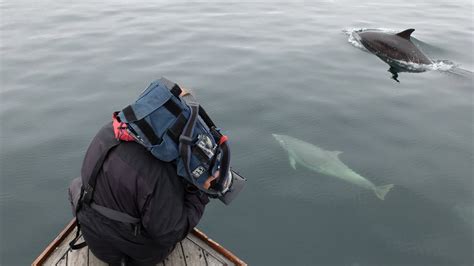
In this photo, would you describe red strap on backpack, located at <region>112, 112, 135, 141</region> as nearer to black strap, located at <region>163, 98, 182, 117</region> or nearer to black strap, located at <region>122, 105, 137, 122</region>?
black strap, located at <region>122, 105, 137, 122</region>

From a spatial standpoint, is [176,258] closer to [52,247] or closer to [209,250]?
[209,250]

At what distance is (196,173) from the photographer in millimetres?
4035

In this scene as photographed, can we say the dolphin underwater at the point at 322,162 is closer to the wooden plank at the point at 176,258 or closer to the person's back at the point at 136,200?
the wooden plank at the point at 176,258

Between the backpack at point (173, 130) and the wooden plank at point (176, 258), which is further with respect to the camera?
the wooden plank at point (176, 258)

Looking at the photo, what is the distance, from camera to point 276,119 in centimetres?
1104

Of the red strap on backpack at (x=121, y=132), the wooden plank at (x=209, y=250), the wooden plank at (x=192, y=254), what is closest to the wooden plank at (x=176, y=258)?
the wooden plank at (x=192, y=254)

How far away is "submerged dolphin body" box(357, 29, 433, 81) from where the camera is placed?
15539 millimetres

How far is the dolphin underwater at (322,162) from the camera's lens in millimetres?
8422

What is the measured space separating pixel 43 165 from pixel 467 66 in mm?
14945

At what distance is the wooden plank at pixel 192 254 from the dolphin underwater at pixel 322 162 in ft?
13.4

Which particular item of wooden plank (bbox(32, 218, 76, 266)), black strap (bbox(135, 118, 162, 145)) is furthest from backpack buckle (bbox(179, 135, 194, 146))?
wooden plank (bbox(32, 218, 76, 266))

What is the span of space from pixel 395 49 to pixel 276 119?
305 inches

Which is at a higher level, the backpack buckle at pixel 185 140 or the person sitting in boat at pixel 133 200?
the backpack buckle at pixel 185 140

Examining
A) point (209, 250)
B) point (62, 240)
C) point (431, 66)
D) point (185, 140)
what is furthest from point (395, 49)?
point (62, 240)
